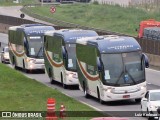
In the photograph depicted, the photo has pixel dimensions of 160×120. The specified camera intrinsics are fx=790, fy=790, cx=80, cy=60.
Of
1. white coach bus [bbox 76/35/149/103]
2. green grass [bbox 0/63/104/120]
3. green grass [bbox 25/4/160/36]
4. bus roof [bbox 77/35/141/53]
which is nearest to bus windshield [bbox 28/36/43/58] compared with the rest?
green grass [bbox 0/63/104/120]

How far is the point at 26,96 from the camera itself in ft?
112

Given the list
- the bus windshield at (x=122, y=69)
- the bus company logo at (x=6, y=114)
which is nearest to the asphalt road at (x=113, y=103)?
the bus windshield at (x=122, y=69)

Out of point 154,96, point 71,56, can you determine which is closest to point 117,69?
point 154,96

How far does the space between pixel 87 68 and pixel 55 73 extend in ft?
23.9

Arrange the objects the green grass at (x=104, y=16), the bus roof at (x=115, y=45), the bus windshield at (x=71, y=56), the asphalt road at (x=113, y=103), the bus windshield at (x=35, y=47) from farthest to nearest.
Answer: the green grass at (x=104, y=16) → the bus windshield at (x=35, y=47) → the bus windshield at (x=71, y=56) → the bus roof at (x=115, y=45) → the asphalt road at (x=113, y=103)

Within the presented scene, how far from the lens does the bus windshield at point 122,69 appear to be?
33.5 m

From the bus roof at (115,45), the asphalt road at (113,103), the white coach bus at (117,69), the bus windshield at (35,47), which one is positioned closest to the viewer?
the asphalt road at (113,103)

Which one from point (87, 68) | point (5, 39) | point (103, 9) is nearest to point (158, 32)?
point (87, 68)

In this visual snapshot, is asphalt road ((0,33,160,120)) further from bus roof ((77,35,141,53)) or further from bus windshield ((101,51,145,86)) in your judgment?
bus roof ((77,35,141,53))

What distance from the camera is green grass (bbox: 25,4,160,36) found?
103 metres

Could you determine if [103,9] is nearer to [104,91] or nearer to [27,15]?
[27,15]

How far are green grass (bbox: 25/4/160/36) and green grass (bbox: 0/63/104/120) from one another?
52.4 meters

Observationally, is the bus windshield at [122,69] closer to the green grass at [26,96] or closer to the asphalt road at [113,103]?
the asphalt road at [113,103]

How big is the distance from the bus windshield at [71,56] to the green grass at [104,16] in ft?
171
